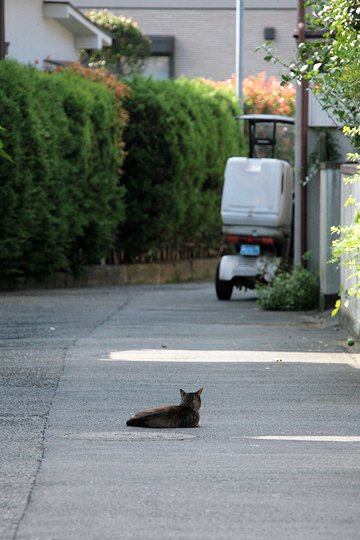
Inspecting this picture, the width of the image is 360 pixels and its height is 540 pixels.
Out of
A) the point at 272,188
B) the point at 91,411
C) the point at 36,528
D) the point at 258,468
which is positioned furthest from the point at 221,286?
the point at 36,528

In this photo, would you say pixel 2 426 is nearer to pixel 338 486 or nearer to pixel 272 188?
pixel 338 486

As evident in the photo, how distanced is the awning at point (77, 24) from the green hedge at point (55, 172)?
8447 mm

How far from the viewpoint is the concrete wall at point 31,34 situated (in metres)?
34.9

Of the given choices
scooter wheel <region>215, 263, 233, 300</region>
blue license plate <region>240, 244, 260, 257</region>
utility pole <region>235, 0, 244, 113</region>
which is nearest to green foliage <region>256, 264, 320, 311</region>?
blue license plate <region>240, 244, 260, 257</region>

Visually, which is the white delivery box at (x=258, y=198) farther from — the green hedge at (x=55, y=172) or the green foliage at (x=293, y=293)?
the green hedge at (x=55, y=172)

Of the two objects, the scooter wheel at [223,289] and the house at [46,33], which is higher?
the house at [46,33]

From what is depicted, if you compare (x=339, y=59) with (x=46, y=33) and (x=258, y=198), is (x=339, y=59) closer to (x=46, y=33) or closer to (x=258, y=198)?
(x=258, y=198)

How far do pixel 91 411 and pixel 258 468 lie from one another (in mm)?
2613

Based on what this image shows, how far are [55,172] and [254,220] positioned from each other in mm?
3928

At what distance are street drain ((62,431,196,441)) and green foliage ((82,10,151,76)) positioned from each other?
1457 inches

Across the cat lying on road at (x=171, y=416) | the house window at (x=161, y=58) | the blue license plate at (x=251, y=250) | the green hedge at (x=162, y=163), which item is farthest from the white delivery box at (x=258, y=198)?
the house window at (x=161, y=58)

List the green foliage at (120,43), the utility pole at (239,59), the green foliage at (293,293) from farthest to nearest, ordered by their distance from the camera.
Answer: the green foliage at (120,43) → the utility pole at (239,59) → the green foliage at (293,293)

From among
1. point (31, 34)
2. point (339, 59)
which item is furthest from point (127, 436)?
point (31, 34)

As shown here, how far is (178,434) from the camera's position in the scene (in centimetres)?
989
